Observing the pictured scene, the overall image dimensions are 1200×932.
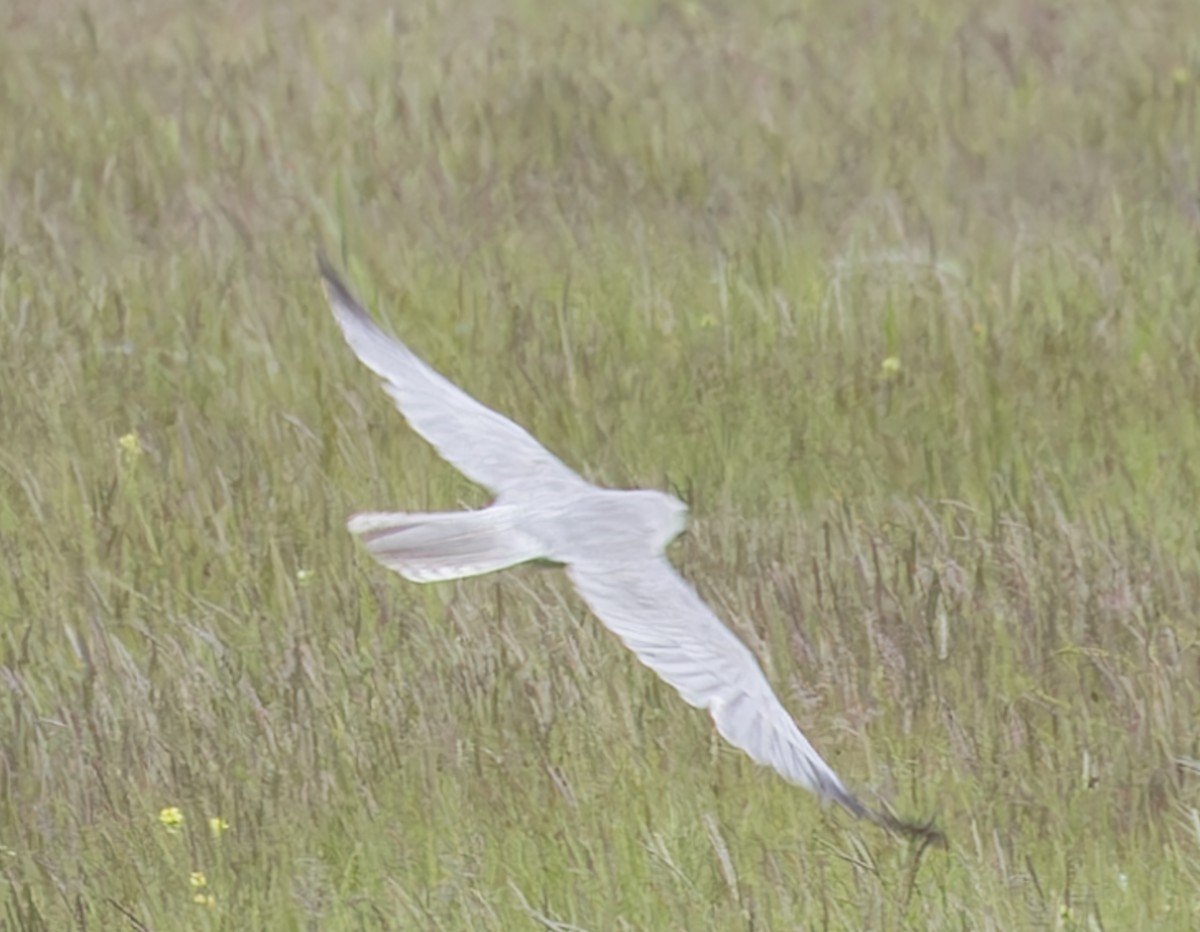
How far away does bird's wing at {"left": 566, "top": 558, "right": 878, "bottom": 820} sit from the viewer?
3.12 meters

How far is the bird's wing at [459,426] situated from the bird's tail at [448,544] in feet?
0.97

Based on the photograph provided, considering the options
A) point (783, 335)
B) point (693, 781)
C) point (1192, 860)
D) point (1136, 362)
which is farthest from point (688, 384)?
point (1192, 860)

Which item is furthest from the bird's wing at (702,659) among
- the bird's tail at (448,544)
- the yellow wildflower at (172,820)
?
the yellow wildflower at (172,820)

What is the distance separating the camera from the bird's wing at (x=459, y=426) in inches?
164

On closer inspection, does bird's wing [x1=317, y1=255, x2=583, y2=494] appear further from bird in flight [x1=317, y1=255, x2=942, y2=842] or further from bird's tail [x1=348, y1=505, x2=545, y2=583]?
bird's tail [x1=348, y1=505, x2=545, y2=583]

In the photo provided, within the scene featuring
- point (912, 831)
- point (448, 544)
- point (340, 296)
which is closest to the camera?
point (912, 831)

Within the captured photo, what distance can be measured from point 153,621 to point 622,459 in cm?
116

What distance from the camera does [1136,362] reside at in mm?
5340

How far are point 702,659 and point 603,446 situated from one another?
169 cm

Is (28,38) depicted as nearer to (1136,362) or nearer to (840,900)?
(1136,362)

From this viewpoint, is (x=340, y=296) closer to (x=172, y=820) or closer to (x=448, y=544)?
(x=448, y=544)

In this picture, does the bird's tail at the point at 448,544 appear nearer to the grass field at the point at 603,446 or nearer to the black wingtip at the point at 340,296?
the grass field at the point at 603,446

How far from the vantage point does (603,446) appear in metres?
4.98

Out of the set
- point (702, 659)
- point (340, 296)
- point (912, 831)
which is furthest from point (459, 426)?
point (912, 831)
